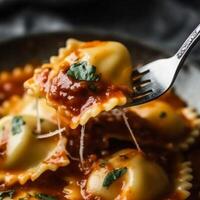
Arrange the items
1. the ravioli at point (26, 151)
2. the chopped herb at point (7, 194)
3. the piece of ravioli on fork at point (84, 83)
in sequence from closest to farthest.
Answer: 1. the piece of ravioli on fork at point (84, 83)
2. the chopped herb at point (7, 194)
3. the ravioli at point (26, 151)

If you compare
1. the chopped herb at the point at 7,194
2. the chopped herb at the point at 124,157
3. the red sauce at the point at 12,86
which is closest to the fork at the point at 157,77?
the chopped herb at the point at 124,157

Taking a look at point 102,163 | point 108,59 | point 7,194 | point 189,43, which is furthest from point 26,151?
point 189,43

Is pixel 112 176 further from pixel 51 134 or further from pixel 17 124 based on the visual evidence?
pixel 17 124

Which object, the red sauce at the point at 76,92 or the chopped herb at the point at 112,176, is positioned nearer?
the red sauce at the point at 76,92

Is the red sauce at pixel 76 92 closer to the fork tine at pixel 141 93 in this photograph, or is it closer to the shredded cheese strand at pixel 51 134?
the fork tine at pixel 141 93

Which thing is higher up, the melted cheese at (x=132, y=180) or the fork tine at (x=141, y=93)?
the fork tine at (x=141, y=93)

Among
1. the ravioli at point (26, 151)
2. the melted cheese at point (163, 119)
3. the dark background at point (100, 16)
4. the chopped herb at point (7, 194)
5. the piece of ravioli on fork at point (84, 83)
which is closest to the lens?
the piece of ravioli on fork at point (84, 83)

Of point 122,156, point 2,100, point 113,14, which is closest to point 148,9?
point 113,14

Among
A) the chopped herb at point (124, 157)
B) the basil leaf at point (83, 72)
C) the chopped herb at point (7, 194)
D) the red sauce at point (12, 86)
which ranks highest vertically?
the basil leaf at point (83, 72)
